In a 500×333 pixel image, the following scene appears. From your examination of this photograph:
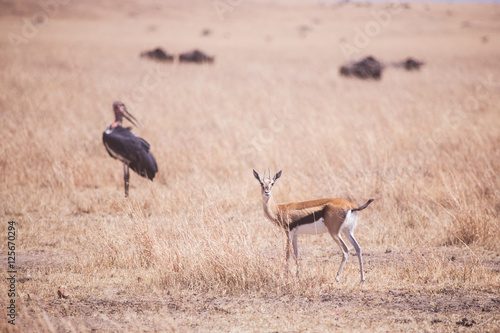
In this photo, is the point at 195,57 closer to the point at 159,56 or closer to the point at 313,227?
the point at 159,56

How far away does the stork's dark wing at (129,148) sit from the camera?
26.7 feet

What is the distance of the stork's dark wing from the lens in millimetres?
8148

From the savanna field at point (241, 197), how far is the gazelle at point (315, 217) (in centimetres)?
41

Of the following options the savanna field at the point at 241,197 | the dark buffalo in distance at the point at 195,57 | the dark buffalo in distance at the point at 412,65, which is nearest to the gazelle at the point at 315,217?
the savanna field at the point at 241,197

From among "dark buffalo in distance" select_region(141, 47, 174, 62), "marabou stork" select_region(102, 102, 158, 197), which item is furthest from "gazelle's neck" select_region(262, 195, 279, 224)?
"dark buffalo in distance" select_region(141, 47, 174, 62)

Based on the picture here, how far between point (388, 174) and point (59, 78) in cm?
1354

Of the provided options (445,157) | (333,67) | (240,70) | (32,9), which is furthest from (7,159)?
(32,9)

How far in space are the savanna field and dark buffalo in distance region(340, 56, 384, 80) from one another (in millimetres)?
704

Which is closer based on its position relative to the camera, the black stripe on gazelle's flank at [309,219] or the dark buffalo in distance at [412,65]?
the black stripe on gazelle's flank at [309,219]

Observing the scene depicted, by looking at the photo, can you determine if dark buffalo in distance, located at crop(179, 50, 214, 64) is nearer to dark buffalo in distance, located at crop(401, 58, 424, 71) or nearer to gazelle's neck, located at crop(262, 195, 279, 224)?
dark buffalo in distance, located at crop(401, 58, 424, 71)

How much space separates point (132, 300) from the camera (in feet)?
16.2

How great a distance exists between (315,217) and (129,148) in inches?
164

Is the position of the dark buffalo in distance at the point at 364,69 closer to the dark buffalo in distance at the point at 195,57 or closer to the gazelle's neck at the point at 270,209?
the dark buffalo in distance at the point at 195,57

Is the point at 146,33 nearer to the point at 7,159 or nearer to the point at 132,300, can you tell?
the point at 7,159
